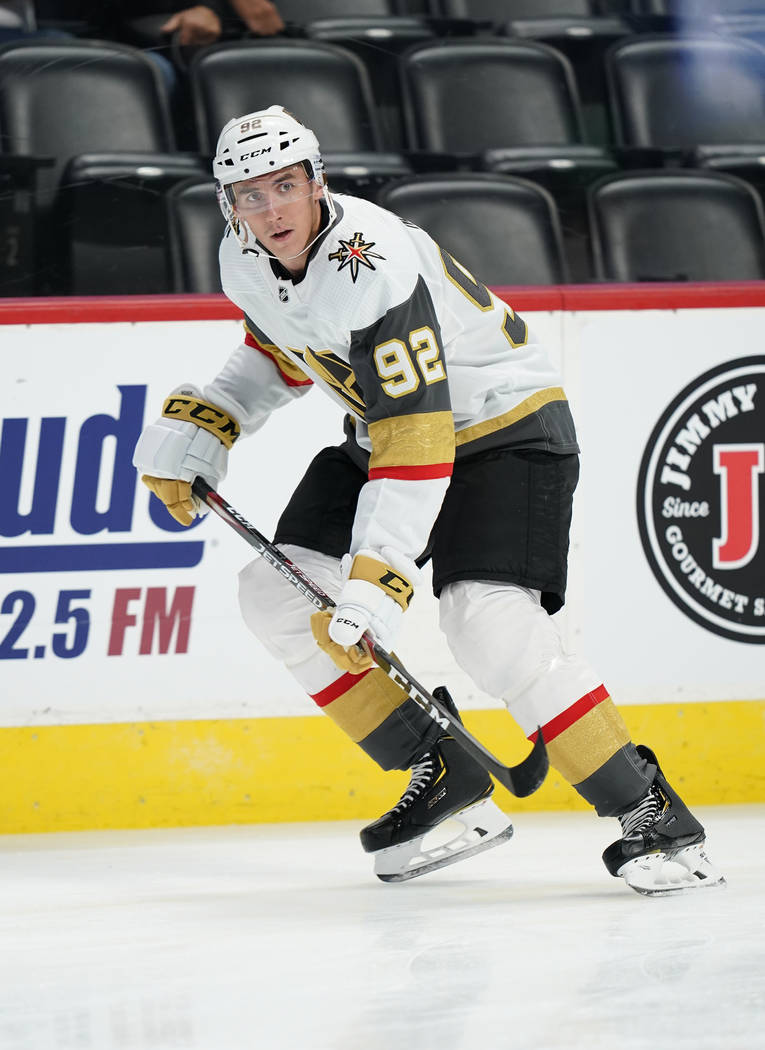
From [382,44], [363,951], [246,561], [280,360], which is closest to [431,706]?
[363,951]

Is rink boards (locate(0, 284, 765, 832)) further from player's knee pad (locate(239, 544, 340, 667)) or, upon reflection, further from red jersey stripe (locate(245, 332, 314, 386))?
player's knee pad (locate(239, 544, 340, 667))

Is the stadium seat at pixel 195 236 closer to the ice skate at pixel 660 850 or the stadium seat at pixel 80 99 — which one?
the stadium seat at pixel 80 99

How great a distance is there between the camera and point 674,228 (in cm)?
399

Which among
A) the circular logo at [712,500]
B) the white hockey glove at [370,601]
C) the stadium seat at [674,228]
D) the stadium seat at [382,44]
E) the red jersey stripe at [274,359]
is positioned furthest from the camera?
the stadium seat at [382,44]

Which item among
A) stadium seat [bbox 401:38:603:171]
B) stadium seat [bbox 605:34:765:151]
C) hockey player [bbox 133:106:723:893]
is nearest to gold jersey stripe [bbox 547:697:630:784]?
hockey player [bbox 133:106:723:893]

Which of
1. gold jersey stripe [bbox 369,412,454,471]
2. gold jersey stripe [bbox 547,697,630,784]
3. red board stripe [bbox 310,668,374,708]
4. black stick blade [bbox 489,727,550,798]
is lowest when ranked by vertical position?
black stick blade [bbox 489,727,550,798]

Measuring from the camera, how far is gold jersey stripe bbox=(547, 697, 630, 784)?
2.29m

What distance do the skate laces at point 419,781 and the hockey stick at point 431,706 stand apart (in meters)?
0.09

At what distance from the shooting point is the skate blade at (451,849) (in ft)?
8.34

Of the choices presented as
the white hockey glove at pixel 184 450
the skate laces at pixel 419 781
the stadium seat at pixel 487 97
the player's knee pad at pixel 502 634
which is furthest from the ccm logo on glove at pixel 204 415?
the stadium seat at pixel 487 97

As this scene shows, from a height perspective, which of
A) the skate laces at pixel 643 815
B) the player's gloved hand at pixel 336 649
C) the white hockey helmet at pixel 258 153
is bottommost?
the skate laces at pixel 643 815

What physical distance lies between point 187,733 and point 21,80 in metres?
1.91

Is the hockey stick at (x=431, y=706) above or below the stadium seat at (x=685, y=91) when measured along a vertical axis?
below

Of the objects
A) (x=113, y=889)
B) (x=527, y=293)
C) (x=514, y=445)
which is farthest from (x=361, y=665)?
(x=527, y=293)
